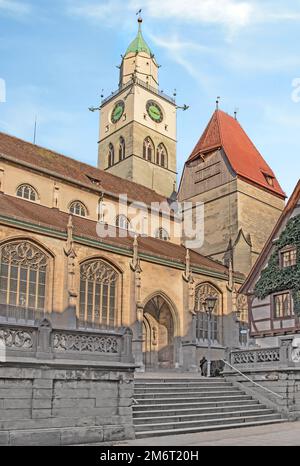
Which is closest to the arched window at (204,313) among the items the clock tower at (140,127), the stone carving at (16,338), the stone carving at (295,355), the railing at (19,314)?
the railing at (19,314)

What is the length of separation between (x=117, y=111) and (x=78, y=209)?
2379cm

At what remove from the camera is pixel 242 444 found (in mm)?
9352

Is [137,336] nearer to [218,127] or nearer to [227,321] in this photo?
[227,321]

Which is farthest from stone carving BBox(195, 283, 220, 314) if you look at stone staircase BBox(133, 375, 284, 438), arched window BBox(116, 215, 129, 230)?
stone staircase BBox(133, 375, 284, 438)

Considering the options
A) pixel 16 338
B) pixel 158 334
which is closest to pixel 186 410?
pixel 16 338

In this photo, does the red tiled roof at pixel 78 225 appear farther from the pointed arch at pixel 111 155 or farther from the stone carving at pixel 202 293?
the pointed arch at pixel 111 155

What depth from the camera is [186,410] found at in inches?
486

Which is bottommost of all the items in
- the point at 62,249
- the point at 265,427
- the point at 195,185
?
the point at 265,427

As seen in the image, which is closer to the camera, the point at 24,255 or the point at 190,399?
the point at 190,399

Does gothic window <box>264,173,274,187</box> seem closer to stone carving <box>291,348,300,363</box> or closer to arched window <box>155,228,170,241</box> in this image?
arched window <box>155,228,170,241</box>

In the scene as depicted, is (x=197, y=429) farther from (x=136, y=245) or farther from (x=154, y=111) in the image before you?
(x=154, y=111)

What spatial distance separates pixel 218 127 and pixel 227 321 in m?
19.7
